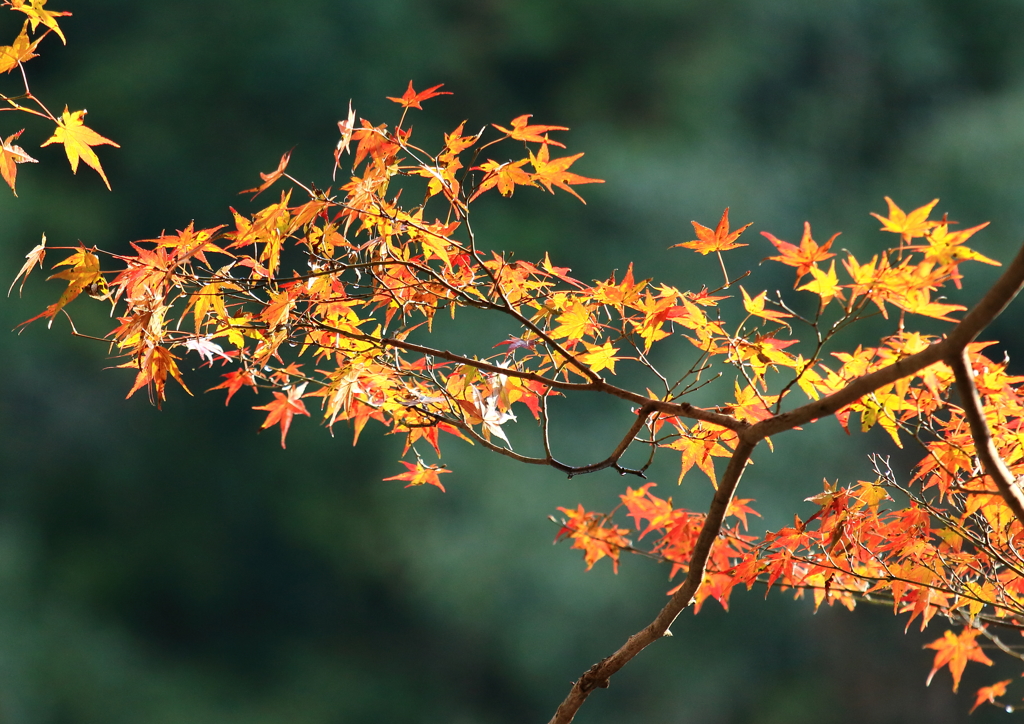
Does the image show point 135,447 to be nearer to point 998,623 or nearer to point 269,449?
point 269,449

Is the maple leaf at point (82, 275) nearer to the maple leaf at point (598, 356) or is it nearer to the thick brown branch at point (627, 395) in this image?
the thick brown branch at point (627, 395)

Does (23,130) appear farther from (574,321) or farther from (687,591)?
(687,591)

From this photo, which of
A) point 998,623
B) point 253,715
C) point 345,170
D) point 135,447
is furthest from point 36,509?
point 998,623

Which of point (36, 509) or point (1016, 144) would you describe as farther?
point (1016, 144)

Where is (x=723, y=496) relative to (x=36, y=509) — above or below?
above

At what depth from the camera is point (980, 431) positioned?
2.50 ft

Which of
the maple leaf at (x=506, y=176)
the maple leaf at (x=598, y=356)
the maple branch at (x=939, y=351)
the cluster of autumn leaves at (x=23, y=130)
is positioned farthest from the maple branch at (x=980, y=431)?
the cluster of autumn leaves at (x=23, y=130)

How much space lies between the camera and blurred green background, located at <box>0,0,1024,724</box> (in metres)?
2.92

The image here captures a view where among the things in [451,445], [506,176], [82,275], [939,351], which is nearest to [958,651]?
[939,351]

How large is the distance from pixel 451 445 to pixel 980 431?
2377 mm

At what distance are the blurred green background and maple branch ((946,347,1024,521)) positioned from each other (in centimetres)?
223

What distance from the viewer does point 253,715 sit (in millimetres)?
2912

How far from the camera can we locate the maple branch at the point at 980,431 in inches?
28.9

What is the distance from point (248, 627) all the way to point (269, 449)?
651 mm
